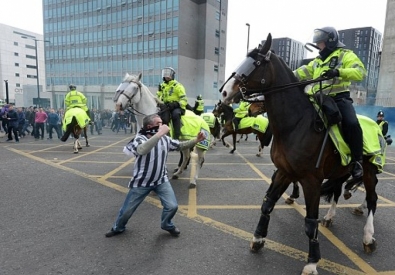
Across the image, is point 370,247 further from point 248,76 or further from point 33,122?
point 33,122

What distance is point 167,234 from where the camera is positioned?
3.94m

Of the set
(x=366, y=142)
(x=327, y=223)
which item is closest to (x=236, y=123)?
(x=327, y=223)

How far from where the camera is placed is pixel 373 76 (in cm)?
5000

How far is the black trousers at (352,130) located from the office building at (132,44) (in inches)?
1753

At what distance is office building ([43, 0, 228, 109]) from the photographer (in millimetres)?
48812

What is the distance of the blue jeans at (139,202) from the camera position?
A: 12.4 ft

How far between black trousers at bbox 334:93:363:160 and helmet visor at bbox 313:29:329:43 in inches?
34.2

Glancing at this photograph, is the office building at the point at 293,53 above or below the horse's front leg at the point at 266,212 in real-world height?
above

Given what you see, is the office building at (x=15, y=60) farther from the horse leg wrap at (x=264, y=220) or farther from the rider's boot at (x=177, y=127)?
the horse leg wrap at (x=264, y=220)

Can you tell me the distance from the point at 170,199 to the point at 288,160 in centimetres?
177

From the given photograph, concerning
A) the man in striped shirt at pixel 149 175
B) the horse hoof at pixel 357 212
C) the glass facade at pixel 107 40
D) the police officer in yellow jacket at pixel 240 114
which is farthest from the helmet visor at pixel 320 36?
the glass facade at pixel 107 40

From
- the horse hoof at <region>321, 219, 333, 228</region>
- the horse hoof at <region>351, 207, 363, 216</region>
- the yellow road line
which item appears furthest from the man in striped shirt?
the horse hoof at <region>351, 207, 363, 216</region>

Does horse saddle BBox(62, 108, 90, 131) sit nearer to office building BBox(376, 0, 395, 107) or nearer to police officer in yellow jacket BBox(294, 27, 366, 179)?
police officer in yellow jacket BBox(294, 27, 366, 179)

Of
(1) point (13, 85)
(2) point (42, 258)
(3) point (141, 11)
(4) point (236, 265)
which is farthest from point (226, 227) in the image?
(1) point (13, 85)
